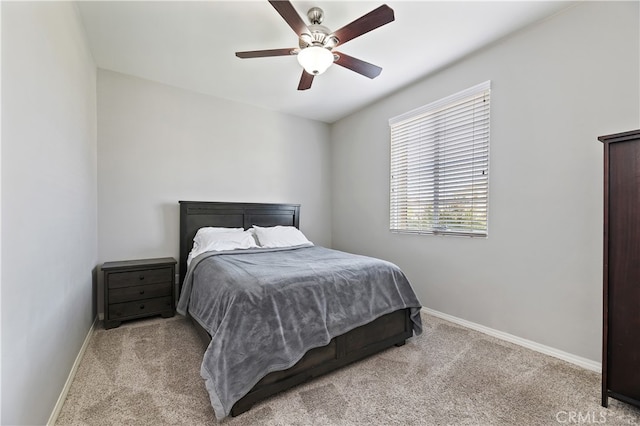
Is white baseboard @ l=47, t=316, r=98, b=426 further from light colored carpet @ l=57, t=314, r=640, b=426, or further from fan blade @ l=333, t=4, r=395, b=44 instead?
fan blade @ l=333, t=4, r=395, b=44

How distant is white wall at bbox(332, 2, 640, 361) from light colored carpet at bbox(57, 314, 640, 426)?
0.43 metres

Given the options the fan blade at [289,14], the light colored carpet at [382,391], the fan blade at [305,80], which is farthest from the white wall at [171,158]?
the fan blade at [289,14]

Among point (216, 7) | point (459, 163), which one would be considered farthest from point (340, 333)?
point (216, 7)

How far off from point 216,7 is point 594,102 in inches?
115

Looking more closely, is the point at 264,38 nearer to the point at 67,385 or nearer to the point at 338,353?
the point at 338,353

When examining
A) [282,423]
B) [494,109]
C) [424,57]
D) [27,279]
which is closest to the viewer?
[27,279]

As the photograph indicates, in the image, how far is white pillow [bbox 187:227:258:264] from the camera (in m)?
3.09

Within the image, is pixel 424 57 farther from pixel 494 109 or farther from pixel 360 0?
pixel 360 0

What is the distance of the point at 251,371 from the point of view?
1600mm

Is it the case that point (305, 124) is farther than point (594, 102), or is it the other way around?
point (305, 124)

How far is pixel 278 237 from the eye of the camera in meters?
3.53

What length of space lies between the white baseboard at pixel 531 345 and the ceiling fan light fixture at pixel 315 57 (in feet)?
9.11

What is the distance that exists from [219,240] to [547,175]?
10.6 feet

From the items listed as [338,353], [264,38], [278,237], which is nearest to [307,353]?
[338,353]
